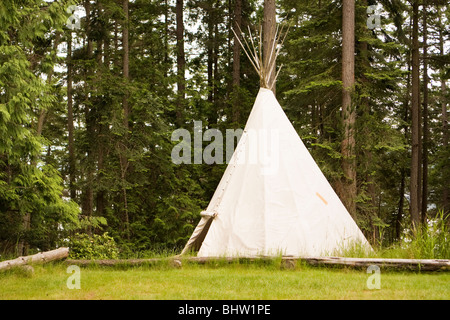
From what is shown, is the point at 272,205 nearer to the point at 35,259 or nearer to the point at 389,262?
the point at 389,262

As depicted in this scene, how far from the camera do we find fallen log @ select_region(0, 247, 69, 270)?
21.2 ft

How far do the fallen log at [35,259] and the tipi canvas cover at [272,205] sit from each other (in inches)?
81.6

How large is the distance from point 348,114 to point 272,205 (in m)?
4.19

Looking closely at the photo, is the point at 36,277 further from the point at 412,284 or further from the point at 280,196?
the point at 412,284

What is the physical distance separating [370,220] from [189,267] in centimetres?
632

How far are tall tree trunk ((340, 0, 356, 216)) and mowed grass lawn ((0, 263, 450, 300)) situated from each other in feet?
A: 15.1

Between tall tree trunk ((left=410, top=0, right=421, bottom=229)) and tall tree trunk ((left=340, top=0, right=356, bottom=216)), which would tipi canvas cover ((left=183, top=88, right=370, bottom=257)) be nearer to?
tall tree trunk ((left=340, top=0, right=356, bottom=216))

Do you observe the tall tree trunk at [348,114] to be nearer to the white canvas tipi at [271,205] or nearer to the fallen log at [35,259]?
the white canvas tipi at [271,205]

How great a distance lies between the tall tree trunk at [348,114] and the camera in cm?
1077

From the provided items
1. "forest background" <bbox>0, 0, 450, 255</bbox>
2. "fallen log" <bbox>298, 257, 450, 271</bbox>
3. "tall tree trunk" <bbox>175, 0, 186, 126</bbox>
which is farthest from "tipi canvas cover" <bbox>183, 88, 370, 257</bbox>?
"tall tree trunk" <bbox>175, 0, 186, 126</bbox>

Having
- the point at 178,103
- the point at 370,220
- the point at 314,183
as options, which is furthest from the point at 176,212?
the point at 314,183

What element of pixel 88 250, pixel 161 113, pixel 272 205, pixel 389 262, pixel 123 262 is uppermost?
pixel 161 113

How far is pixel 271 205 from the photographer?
25.4 feet

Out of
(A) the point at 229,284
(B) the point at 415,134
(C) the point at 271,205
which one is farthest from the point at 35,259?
(B) the point at 415,134
